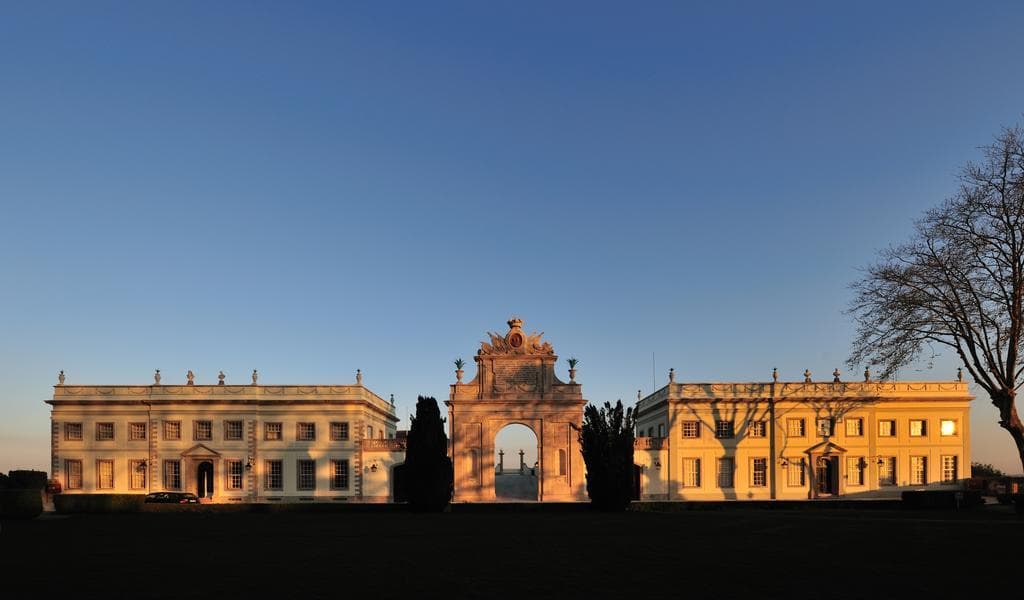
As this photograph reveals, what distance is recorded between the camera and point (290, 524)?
3578 cm

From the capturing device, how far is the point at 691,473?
62.0 metres

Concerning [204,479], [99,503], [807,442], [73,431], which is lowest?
[204,479]

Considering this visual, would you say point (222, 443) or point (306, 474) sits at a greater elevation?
point (222, 443)

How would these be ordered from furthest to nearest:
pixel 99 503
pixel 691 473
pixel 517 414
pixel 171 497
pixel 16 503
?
pixel 691 473, pixel 517 414, pixel 171 497, pixel 99 503, pixel 16 503

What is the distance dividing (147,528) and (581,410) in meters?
33.6

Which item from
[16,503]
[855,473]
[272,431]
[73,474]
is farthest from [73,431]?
[855,473]

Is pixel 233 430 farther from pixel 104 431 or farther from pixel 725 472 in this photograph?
pixel 725 472

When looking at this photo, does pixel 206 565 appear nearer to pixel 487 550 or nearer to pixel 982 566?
pixel 487 550

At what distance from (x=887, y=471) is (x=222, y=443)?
4767 cm

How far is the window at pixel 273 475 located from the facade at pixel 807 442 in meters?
25.8

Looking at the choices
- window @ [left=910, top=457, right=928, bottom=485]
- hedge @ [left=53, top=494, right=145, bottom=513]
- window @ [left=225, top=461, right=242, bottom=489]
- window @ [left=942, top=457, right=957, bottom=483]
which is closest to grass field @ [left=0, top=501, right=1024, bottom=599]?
hedge @ [left=53, top=494, right=145, bottom=513]

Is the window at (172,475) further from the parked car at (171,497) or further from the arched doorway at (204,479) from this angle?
the parked car at (171,497)

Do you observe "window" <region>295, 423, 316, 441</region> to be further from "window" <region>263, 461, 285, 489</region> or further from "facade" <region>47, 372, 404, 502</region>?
"window" <region>263, 461, 285, 489</region>

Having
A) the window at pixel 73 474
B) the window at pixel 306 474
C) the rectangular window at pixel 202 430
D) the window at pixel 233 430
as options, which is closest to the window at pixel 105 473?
the window at pixel 73 474
